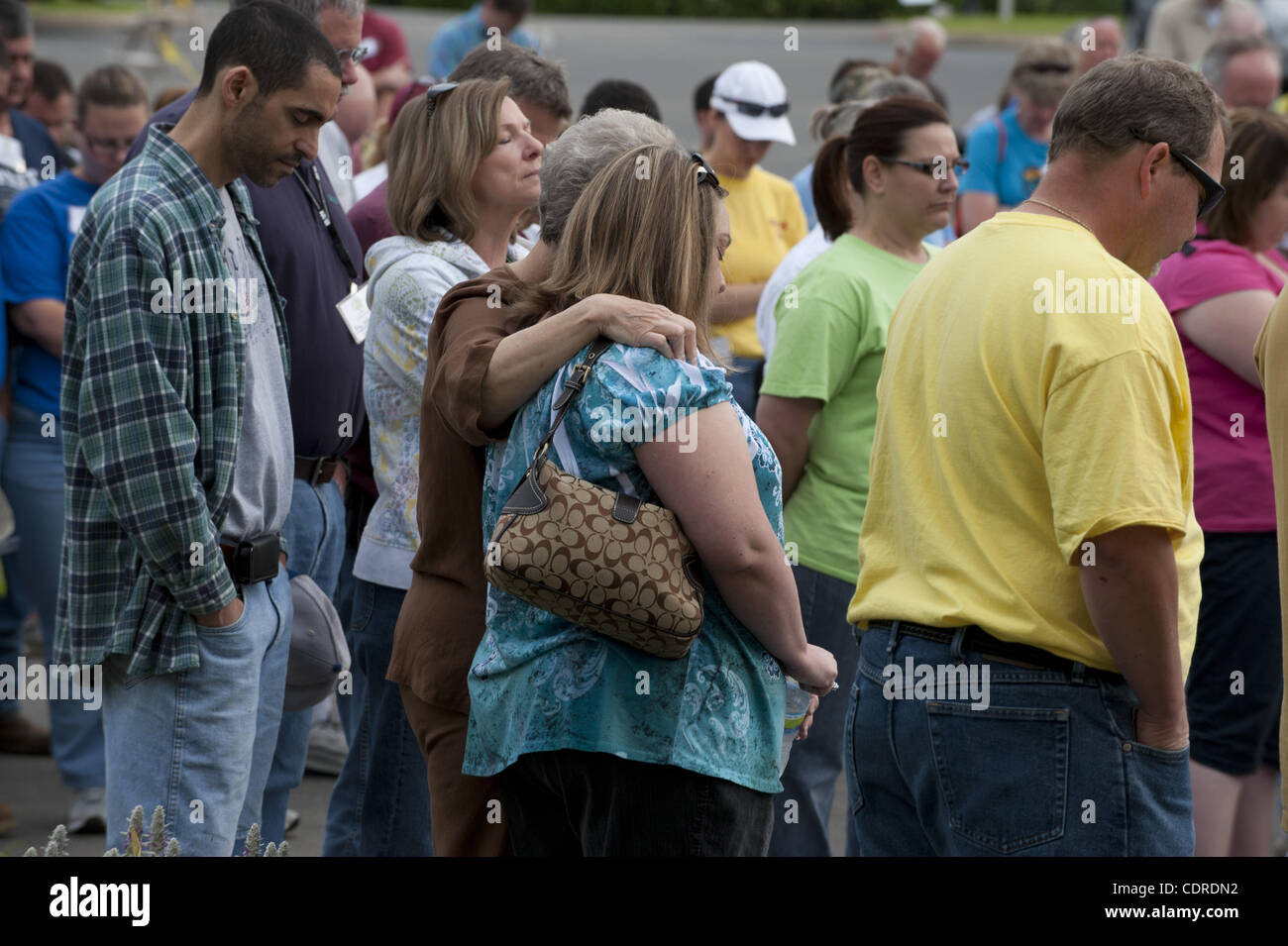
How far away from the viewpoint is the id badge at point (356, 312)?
3.63 meters

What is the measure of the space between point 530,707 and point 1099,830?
2.98 ft

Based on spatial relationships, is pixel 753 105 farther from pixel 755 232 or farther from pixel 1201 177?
pixel 1201 177

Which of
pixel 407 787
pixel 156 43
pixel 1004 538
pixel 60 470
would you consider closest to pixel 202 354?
pixel 407 787

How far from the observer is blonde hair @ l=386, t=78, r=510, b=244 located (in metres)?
3.33

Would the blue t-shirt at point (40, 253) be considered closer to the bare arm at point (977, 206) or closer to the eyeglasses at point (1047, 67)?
the bare arm at point (977, 206)

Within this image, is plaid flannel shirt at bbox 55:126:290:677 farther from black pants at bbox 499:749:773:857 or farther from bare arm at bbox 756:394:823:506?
bare arm at bbox 756:394:823:506

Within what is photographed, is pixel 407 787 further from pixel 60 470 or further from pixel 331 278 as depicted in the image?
pixel 60 470

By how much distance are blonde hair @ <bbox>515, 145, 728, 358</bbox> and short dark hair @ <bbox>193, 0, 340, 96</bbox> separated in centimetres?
87

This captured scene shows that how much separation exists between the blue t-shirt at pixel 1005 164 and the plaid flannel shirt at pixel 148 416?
15.5ft

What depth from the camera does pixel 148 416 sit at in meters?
2.80

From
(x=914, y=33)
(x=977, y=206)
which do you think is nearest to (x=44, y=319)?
(x=977, y=206)

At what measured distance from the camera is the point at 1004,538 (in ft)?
7.88
